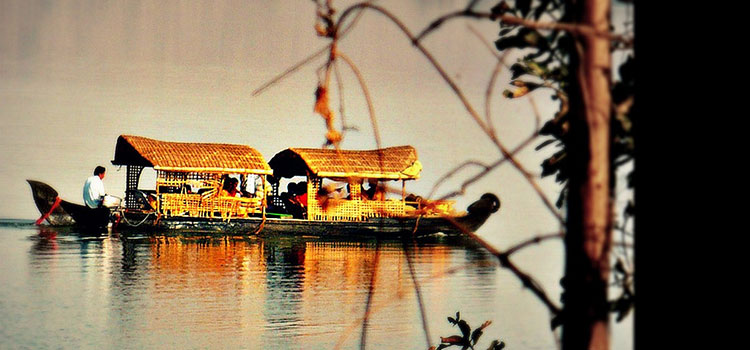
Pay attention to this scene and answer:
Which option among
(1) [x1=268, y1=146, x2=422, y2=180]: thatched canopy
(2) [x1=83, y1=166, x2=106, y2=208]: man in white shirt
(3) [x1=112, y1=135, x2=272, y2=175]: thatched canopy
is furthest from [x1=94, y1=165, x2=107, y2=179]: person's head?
(1) [x1=268, y1=146, x2=422, y2=180]: thatched canopy

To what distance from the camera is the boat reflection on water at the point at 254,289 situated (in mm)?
7633

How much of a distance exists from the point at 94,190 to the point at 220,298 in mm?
9959

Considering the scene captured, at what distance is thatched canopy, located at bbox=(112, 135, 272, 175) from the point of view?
62.2 feet

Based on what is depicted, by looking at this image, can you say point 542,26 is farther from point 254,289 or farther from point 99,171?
point 99,171

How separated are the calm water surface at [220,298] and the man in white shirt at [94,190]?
1.47 metres

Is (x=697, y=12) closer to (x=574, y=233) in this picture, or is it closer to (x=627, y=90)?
(x=574, y=233)

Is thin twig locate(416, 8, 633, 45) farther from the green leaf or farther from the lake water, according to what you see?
the lake water

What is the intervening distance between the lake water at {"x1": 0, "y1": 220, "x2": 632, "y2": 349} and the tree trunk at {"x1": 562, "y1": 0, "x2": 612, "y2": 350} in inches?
87.9

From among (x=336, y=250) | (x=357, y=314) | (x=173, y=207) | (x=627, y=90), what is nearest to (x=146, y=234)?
(x=173, y=207)

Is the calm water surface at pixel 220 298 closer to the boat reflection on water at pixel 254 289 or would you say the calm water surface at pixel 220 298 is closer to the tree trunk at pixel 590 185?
the boat reflection on water at pixel 254 289

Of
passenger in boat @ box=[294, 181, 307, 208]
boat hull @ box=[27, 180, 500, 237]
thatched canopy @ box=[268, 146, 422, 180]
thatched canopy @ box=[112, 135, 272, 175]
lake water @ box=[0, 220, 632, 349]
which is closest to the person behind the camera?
lake water @ box=[0, 220, 632, 349]

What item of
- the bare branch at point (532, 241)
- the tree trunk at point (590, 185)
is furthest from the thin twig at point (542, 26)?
the bare branch at point (532, 241)

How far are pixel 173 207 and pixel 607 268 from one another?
18.9 m

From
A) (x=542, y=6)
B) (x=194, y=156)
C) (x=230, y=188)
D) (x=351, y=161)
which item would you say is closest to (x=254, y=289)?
(x=194, y=156)
